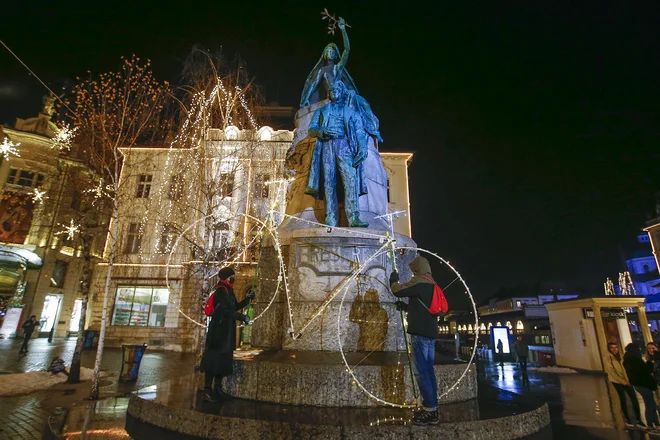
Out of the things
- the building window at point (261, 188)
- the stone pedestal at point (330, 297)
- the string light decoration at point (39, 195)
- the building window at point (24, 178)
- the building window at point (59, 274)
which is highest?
the building window at point (24, 178)

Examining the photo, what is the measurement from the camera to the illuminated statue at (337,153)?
720cm

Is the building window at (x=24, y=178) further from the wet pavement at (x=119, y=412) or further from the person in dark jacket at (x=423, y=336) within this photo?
the person in dark jacket at (x=423, y=336)

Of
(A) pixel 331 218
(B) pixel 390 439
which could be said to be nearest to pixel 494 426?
(B) pixel 390 439

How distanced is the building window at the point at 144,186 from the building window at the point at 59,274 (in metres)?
12.1

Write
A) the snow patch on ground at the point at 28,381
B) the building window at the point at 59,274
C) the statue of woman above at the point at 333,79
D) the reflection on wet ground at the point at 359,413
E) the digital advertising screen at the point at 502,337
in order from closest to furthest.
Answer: the reflection on wet ground at the point at 359,413 < the statue of woman above at the point at 333,79 < the snow patch on ground at the point at 28,381 < the digital advertising screen at the point at 502,337 < the building window at the point at 59,274

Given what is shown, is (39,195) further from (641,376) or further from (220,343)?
(641,376)

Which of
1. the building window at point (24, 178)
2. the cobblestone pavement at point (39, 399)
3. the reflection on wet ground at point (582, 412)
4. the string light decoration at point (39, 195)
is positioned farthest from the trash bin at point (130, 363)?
the building window at point (24, 178)

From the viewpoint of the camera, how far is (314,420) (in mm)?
3885

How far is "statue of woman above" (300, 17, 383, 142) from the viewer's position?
784 cm

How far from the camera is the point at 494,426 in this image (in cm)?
386

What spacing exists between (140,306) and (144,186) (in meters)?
9.59

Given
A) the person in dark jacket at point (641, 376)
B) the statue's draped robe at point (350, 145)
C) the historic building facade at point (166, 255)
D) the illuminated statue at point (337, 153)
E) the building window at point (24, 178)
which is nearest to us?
Answer: the person in dark jacket at point (641, 376)

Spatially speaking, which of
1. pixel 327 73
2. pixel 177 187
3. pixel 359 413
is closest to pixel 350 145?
pixel 327 73

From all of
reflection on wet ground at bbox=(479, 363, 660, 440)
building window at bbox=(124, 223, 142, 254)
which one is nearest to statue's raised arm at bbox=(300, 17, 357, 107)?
reflection on wet ground at bbox=(479, 363, 660, 440)
